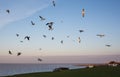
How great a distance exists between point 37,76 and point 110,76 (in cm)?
1632

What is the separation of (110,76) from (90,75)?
4.42m

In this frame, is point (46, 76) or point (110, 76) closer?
point (110, 76)

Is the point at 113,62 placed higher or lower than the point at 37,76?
higher

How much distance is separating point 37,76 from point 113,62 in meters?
71.2

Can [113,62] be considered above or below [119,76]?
above

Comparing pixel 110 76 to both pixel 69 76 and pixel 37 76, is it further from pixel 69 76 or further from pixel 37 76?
pixel 37 76

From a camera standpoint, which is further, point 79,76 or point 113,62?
point 113,62

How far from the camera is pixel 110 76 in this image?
55844 millimetres

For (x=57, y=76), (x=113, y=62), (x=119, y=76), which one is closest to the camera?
(x=119, y=76)

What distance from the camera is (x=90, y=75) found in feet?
190

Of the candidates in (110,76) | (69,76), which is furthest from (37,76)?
(110,76)

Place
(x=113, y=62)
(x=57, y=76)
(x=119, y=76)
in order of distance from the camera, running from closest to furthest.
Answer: (x=119, y=76), (x=57, y=76), (x=113, y=62)

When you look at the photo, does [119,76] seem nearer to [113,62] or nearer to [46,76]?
[46,76]

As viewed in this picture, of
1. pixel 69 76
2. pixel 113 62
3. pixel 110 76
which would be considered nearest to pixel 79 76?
pixel 69 76
